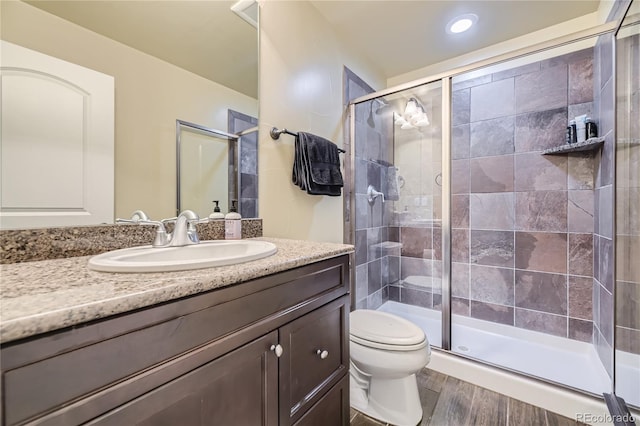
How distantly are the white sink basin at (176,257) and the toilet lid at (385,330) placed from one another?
752mm

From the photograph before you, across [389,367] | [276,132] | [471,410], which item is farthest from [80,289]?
[471,410]

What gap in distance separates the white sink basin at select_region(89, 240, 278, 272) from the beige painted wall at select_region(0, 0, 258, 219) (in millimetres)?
194

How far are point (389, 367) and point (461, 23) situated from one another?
7.48ft

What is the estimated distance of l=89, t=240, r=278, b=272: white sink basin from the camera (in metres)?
0.63

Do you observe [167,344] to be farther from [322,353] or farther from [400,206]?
[400,206]

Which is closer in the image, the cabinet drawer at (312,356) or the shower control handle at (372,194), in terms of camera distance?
the cabinet drawer at (312,356)

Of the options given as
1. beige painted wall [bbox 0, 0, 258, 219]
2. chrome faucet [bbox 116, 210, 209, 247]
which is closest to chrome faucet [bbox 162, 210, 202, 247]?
chrome faucet [bbox 116, 210, 209, 247]

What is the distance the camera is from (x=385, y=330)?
55.0 inches

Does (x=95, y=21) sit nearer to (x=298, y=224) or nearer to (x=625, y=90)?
(x=298, y=224)

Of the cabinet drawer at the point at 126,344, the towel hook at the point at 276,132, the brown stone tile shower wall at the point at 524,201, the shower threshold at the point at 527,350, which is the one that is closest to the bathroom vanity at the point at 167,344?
the cabinet drawer at the point at 126,344

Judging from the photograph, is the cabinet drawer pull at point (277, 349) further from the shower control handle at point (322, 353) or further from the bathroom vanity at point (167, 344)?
the shower control handle at point (322, 353)

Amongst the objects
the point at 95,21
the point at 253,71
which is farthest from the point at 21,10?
the point at 253,71

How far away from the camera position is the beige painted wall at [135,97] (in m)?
0.79

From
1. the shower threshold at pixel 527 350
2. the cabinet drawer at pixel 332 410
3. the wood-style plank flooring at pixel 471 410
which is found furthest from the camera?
the shower threshold at pixel 527 350
